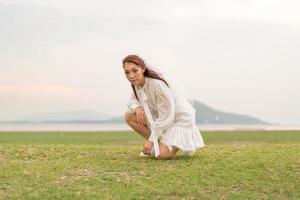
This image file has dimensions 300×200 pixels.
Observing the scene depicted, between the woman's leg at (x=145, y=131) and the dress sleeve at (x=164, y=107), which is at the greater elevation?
the dress sleeve at (x=164, y=107)

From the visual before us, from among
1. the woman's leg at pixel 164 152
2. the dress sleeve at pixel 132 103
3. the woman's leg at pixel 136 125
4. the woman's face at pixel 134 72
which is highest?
the woman's face at pixel 134 72

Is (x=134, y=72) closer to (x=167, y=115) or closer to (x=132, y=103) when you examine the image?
(x=132, y=103)

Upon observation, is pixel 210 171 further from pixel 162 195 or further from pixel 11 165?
pixel 11 165

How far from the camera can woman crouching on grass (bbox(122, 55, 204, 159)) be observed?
8102 millimetres

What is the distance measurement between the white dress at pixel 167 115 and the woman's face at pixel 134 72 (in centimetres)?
18

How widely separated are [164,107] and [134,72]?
2.36 feet

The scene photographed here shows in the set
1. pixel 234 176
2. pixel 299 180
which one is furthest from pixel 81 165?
pixel 299 180

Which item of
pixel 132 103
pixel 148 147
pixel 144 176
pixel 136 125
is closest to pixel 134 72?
pixel 132 103

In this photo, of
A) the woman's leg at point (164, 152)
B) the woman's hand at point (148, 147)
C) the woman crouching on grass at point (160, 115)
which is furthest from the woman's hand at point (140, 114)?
the woman's leg at point (164, 152)

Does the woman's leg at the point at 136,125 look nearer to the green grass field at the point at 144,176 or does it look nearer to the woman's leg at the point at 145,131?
the woman's leg at the point at 145,131

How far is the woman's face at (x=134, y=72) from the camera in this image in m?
7.88

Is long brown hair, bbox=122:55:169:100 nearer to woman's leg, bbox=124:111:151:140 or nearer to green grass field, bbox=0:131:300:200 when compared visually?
woman's leg, bbox=124:111:151:140

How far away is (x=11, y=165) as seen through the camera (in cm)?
806

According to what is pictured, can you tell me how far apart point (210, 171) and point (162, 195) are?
1278 millimetres
